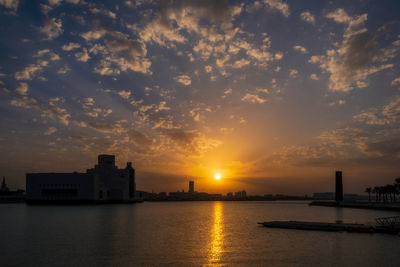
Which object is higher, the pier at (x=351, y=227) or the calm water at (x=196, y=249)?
the calm water at (x=196, y=249)

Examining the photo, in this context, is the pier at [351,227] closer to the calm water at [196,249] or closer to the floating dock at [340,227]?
the floating dock at [340,227]

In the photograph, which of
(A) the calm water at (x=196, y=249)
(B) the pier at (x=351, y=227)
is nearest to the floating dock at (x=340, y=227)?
(B) the pier at (x=351, y=227)

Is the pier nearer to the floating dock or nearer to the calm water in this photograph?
the floating dock

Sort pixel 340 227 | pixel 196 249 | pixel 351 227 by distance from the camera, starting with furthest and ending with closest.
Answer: pixel 340 227 < pixel 351 227 < pixel 196 249

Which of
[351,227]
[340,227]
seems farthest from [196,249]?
[351,227]

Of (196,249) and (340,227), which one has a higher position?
(196,249)

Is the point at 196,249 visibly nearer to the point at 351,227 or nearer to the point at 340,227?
the point at 340,227

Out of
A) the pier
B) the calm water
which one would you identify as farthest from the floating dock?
the calm water

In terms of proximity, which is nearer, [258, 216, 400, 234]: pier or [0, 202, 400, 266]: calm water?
[0, 202, 400, 266]: calm water

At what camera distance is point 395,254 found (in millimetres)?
44188

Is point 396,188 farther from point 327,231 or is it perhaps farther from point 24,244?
point 24,244

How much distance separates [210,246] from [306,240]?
17.8 meters

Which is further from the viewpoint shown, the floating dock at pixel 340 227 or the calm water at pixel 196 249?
the floating dock at pixel 340 227

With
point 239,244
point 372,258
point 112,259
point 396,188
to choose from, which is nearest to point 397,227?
point 372,258
